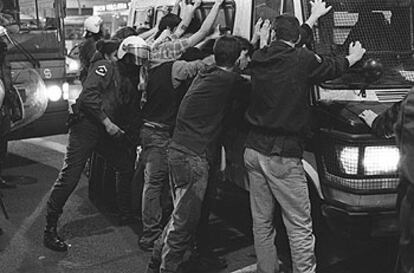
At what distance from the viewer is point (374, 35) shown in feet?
14.9

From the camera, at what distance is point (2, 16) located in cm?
764

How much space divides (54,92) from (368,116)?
17.0ft

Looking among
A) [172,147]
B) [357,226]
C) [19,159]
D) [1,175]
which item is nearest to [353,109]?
[357,226]

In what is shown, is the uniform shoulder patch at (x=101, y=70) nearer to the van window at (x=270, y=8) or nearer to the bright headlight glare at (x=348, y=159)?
the van window at (x=270, y=8)

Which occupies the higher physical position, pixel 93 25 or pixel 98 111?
pixel 93 25

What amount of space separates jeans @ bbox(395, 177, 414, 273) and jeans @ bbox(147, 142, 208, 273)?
Result: 188 centimetres

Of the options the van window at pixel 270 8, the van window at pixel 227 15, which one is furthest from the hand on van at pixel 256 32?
the van window at pixel 227 15

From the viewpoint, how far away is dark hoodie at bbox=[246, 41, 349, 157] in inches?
149

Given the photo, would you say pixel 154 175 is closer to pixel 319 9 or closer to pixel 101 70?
pixel 101 70

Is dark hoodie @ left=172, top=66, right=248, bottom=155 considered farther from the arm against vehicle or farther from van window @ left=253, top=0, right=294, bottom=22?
the arm against vehicle

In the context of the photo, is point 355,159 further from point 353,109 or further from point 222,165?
point 222,165

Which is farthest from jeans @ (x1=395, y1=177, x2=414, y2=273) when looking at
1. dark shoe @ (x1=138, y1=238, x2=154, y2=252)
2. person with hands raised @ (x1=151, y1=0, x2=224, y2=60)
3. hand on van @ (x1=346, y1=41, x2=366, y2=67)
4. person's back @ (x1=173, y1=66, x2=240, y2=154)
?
dark shoe @ (x1=138, y1=238, x2=154, y2=252)

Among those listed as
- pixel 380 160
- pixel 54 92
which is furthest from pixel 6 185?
pixel 380 160

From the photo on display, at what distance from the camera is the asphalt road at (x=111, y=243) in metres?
4.84
